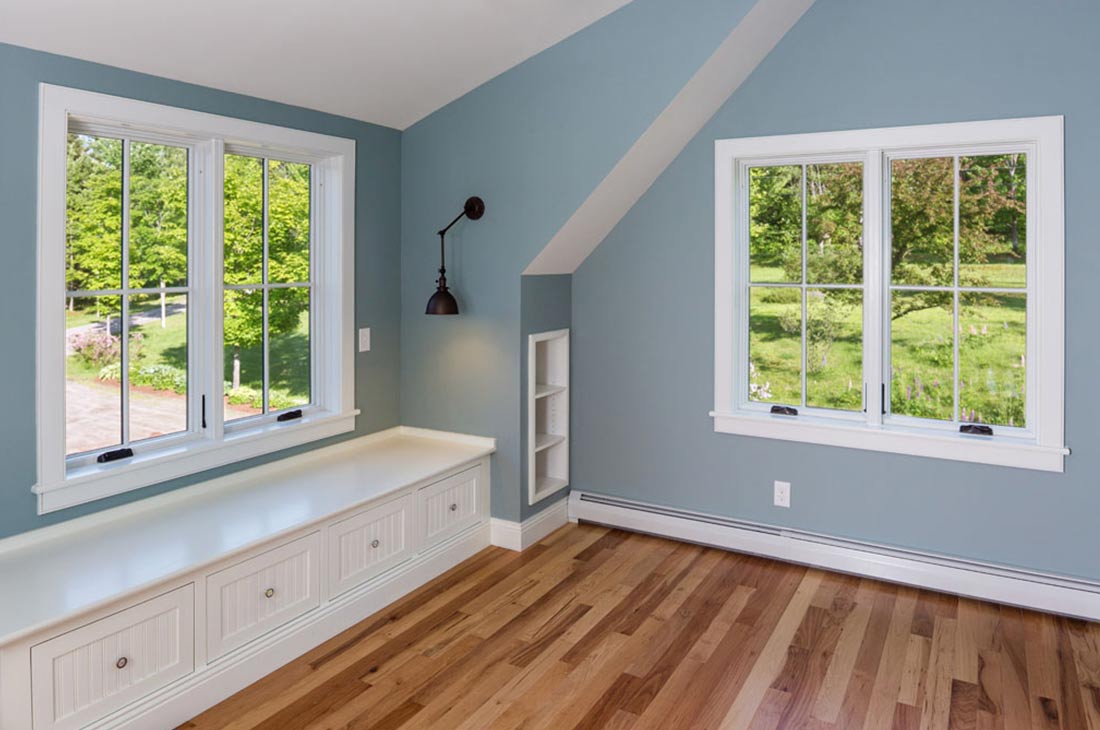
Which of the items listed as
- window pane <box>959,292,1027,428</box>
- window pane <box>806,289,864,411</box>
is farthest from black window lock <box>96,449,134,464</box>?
window pane <box>959,292,1027,428</box>

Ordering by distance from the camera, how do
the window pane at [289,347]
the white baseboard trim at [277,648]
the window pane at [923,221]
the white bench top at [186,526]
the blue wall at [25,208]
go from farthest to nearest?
the window pane at [289,347] → the window pane at [923,221] → the blue wall at [25,208] → the white baseboard trim at [277,648] → the white bench top at [186,526]

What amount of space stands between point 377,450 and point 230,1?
2.10 meters

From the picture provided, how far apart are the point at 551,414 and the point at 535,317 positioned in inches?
26.2

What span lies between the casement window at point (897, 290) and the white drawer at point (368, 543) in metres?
1.63

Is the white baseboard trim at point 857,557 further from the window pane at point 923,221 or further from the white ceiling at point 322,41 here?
the white ceiling at point 322,41

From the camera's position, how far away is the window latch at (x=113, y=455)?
9.73 feet

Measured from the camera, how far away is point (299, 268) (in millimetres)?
3809

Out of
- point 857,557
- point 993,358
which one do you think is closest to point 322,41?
point 993,358

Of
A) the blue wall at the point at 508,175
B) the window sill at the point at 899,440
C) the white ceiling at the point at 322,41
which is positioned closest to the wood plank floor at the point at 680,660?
the window sill at the point at 899,440

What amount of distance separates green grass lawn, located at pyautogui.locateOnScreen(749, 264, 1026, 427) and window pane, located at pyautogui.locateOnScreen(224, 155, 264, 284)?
2351 millimetres

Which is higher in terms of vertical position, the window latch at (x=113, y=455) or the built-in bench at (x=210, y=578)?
the window latch at (x=113, y=455)

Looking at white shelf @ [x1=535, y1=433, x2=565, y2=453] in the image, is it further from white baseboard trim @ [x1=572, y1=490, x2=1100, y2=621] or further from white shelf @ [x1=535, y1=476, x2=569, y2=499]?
white baseboard trim @ [x1=572, y1=490, x2=1100, y2=621]

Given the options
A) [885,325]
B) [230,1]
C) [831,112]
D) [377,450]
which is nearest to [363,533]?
[377,450]

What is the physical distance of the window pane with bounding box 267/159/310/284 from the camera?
11.9ft
